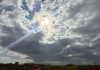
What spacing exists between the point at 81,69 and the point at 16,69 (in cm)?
1651

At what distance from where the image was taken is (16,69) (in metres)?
22.3

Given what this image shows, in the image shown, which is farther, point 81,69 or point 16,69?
point 16,69

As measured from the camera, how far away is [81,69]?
2072 cm
